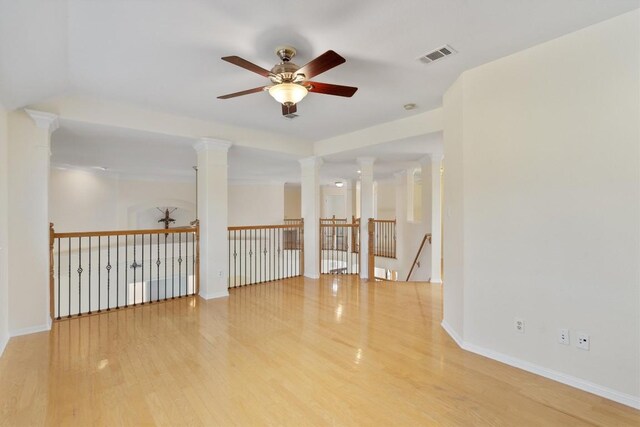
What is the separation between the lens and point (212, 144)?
15.0ft

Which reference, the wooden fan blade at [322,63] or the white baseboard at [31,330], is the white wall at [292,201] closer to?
the white baseboard at [31,330]

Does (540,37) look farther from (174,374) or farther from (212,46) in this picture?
(174,374)

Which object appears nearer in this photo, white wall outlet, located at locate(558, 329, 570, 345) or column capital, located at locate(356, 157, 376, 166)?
white wall outlet, located at locate(558, 329, 570, 345)

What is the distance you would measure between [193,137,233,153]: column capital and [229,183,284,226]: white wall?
611 centimetres

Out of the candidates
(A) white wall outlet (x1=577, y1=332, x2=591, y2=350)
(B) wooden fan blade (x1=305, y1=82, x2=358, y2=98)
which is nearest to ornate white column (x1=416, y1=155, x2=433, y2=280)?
(A) white wall outlet (x1=577, y1=332, x2=591, y2=350)

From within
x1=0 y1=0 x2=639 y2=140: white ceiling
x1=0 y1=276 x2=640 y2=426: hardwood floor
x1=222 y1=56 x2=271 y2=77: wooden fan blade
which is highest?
x1=0 y1=0 x2=639 y2=140: white ceiling

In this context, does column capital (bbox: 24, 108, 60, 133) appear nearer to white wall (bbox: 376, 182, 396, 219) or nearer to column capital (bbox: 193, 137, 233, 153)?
column capital (bbox: 193, 137, 233, 153)

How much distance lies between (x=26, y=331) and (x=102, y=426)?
2.40 meters

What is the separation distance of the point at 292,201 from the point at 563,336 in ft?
39.2

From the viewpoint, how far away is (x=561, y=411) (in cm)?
203

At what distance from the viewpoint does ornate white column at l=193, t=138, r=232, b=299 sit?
4.61 metres

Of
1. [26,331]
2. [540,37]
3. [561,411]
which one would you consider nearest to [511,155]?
[540,37]

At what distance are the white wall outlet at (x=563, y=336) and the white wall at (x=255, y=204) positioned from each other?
957 cm

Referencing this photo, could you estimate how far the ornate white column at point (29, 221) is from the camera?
322cm
